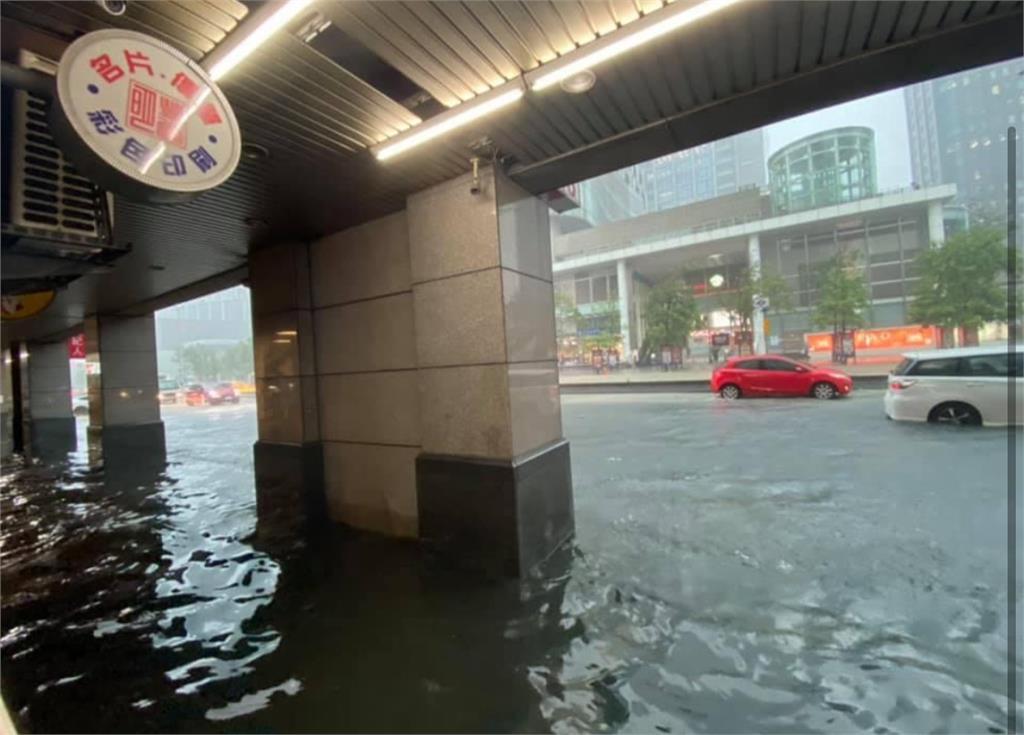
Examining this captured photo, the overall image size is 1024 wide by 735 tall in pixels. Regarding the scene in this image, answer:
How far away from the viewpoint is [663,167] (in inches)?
1681

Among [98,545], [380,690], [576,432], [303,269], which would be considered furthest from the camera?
[576,432]

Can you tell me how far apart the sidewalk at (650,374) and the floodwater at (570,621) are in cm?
1575

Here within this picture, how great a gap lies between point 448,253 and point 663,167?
4401 cm

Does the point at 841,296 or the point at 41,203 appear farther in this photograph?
the point at 841,296

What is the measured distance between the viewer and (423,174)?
4.07 meters

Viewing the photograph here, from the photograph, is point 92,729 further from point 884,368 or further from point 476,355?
point 884,368

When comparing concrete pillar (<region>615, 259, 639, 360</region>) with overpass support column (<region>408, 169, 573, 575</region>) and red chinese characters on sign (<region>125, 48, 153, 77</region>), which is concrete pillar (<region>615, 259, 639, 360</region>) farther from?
red chinese characters on sign (<region>125, 48, 153, 77</region>)

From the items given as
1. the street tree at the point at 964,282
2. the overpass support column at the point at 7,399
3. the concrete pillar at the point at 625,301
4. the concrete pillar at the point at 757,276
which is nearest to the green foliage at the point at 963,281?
the street tree at the point at 964,282

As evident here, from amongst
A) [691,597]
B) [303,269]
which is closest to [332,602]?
[691,597]

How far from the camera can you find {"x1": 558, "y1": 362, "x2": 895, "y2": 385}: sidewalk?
851 inches

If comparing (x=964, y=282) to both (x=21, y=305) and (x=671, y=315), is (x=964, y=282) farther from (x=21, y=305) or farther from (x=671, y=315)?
(x=21, y=305)

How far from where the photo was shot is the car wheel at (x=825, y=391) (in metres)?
13.7

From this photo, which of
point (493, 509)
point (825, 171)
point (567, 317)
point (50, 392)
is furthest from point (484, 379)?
point (825, 171)

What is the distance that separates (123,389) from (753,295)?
89.3 feet
